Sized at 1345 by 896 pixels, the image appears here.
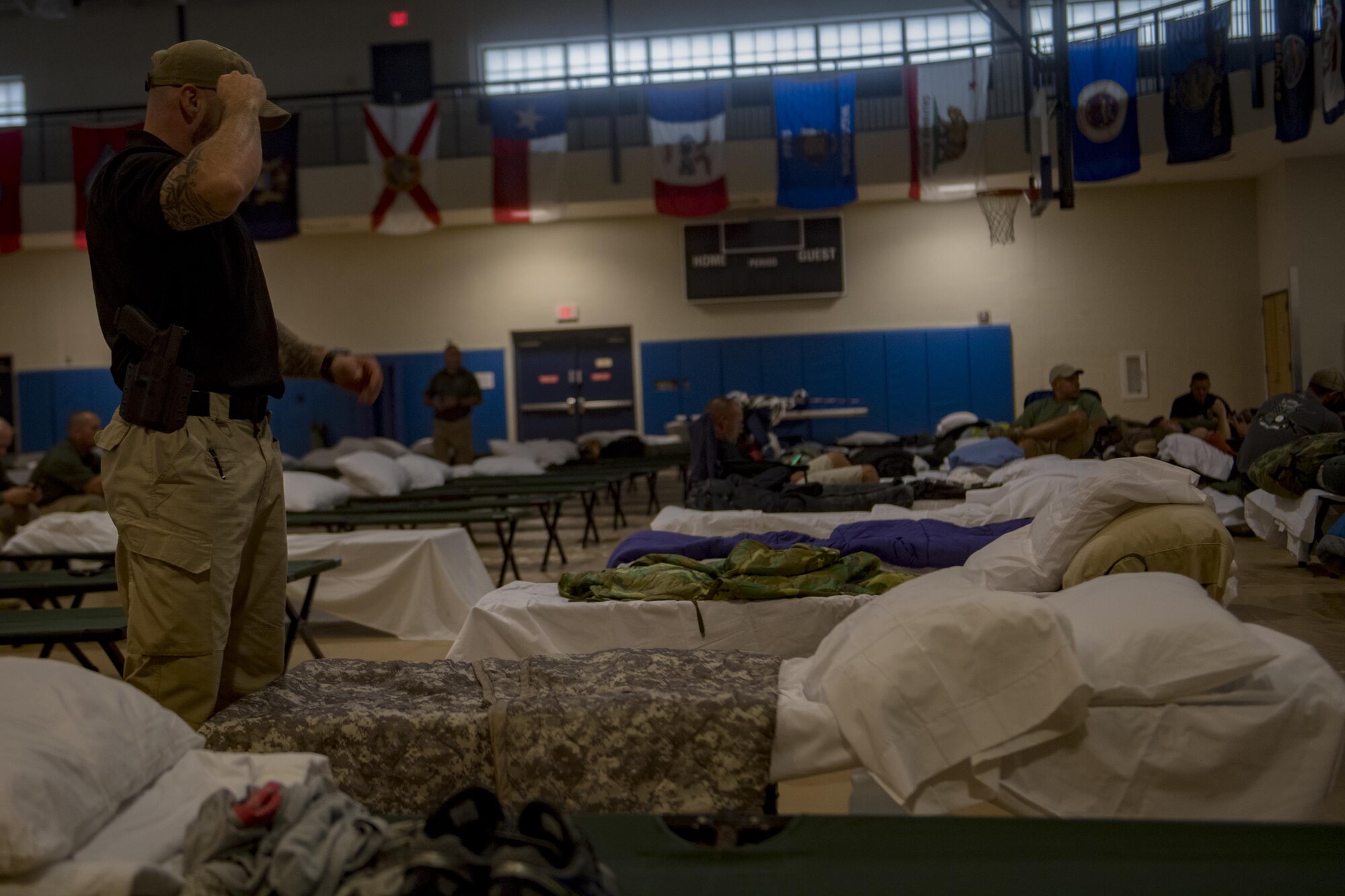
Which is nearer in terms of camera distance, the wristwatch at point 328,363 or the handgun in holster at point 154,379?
the handgun in holster at point 154,379

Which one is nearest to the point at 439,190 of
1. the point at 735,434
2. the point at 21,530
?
the point at 735,434

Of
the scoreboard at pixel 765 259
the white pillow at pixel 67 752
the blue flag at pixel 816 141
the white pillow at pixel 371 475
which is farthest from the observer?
the scoreboard at pixel 765 259

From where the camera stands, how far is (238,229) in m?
2.21

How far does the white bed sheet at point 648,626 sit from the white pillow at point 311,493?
11.0 ft

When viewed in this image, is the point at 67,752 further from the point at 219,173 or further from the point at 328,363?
the point at 328,363

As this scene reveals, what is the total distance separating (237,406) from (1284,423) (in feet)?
18.9

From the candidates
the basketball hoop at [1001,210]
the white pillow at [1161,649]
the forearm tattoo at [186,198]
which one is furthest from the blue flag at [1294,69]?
the forearm tattoo at [186,198]

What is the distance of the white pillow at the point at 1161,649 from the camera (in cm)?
193

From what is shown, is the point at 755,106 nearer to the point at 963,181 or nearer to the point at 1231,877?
the point at 963,181

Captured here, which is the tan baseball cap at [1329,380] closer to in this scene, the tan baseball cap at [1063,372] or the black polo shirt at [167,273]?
the tan baseball cap at [1063,372]

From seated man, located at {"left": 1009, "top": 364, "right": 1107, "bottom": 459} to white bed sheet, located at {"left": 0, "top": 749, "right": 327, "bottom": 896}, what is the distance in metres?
6.44

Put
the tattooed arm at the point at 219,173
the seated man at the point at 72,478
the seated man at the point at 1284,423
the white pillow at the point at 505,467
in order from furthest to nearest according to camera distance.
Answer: the white pillow at the point at 505,467, the seated man at the point at 72,478, the seated man at the point at 1284,423, the tattooed arm at the point at 219,173

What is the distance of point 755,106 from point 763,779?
1216 centimetres

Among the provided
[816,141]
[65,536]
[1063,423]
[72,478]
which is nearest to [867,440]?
[816,141]
